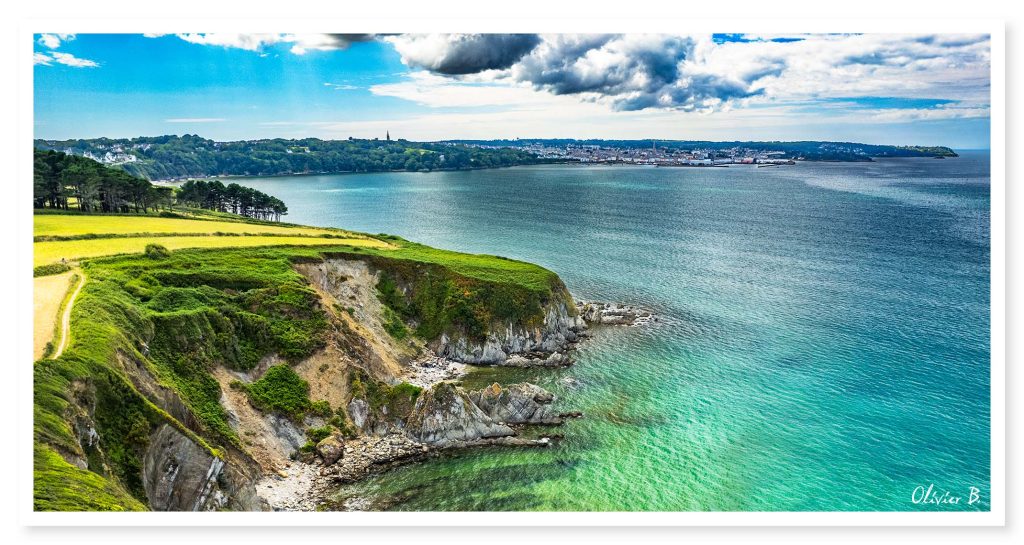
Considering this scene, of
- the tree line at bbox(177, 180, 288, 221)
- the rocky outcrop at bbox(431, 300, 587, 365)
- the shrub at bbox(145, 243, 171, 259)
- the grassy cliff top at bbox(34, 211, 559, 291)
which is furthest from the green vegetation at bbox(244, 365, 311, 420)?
the tree line at bbox(177, 180, 288, 221)

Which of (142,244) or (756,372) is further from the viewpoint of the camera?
(142,244)

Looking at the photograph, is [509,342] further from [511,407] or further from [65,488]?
[65,488]

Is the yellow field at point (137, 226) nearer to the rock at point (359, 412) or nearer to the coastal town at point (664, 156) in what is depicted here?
the rock at point (359, 412)

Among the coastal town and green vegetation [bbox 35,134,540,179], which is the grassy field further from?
the coastal town

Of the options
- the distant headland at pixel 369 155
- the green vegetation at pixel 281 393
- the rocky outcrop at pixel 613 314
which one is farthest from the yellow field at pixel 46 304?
the distant headland at pixel 369 155

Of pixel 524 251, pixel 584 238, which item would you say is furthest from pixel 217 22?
pixel 584 238

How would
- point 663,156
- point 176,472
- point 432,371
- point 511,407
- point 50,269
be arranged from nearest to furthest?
point 176,472, point 50,269, point 511,407, point 432,371, point 663,156

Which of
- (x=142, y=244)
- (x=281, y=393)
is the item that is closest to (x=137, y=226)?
(x=142, y=244)
